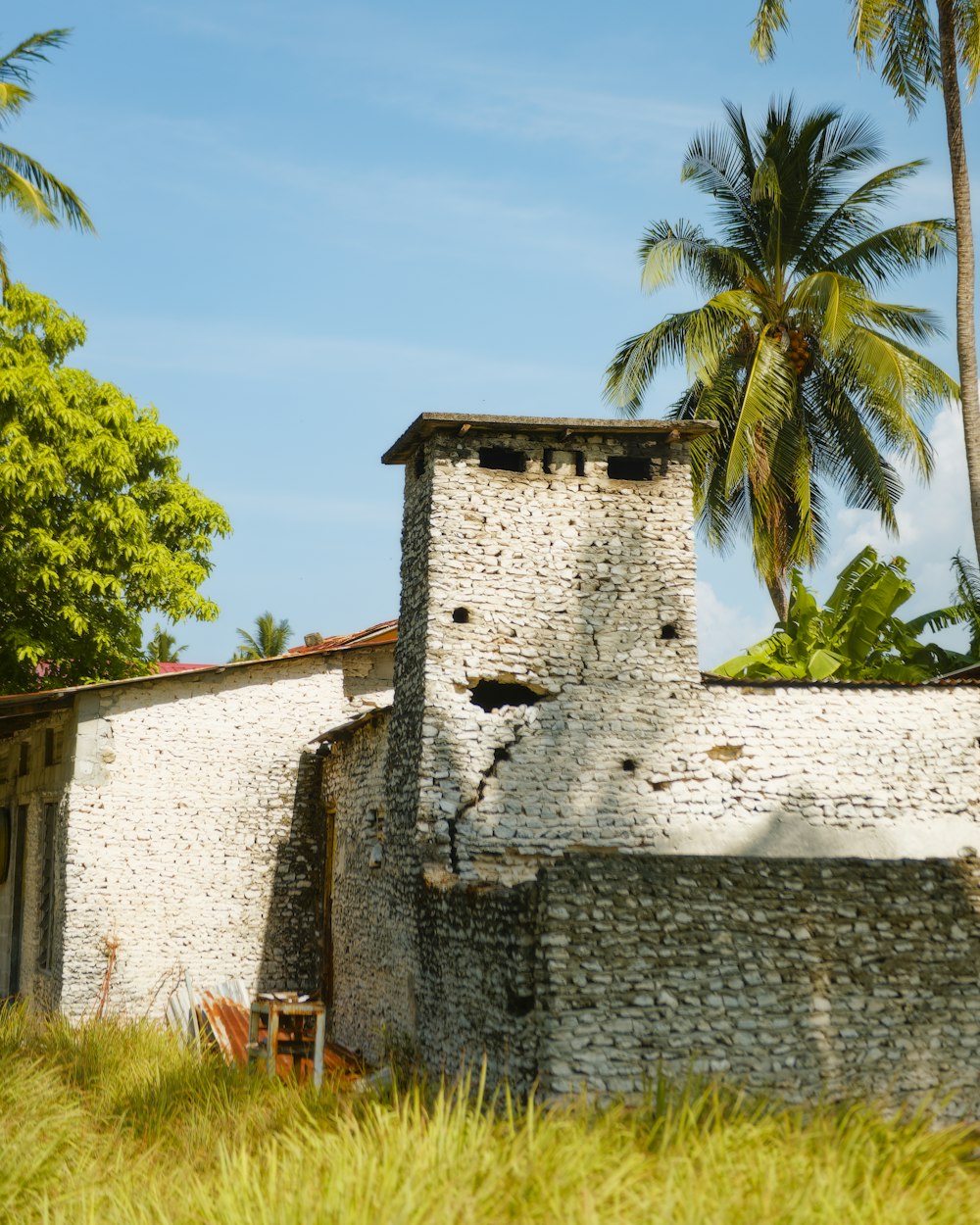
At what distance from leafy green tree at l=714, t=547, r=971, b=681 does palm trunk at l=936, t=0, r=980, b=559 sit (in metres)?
1.72

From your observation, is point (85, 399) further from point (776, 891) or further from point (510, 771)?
point (776, 891)

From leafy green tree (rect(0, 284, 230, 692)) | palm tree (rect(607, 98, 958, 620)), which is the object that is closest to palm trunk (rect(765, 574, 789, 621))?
palm tree (rect(607, 98, 958, 620))

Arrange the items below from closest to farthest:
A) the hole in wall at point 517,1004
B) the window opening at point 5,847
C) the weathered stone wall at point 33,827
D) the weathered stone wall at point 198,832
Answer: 1. the hole in wall at point 517,1004
2. the weathered stone wall at point 198,832
3. the weathered stone wall at point 33,827
4. the window opening at point 5,847

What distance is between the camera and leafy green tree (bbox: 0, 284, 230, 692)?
18.0 meters

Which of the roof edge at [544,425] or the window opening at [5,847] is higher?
the roof edge at [544,425]

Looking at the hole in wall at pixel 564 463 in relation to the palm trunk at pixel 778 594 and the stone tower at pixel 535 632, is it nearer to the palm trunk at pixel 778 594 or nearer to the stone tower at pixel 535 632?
the stone tower at pixel 535 632

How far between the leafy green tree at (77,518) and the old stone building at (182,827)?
2.95 meters

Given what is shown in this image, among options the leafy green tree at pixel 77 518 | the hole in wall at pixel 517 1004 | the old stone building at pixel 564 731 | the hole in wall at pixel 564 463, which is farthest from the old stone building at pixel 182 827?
the hole in wall at pixel 517 1004

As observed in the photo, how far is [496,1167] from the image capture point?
6.23 metres

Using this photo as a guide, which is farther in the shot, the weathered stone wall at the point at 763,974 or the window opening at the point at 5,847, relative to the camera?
the window opening at the point at 5,847

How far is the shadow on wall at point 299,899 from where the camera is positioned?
1505 cm

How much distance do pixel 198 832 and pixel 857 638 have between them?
897 cm

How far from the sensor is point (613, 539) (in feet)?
41.9

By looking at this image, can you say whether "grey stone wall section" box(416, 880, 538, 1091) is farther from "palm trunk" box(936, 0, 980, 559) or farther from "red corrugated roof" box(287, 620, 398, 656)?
"palm trunk" box(936, 0, 980, 559)
